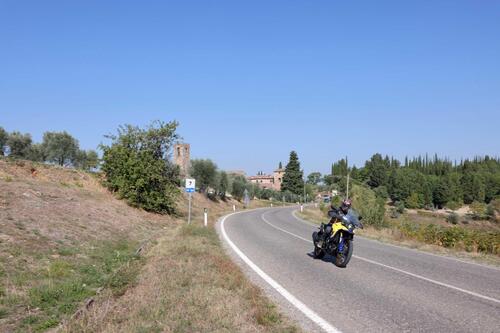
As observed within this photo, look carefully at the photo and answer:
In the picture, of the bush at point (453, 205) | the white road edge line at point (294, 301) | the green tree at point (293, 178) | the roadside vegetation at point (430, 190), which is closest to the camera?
the white road edge line at point (294, 301)

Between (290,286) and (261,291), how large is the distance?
0.94 metres

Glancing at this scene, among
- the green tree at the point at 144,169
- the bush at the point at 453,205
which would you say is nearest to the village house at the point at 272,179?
the bush at the point at 453,205

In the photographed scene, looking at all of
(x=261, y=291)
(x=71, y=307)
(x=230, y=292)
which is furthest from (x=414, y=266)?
(x=71, y=307)

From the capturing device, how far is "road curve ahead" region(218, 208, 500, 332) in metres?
6.39

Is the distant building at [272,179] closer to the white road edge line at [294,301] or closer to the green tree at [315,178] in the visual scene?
the green tree at [315,178]

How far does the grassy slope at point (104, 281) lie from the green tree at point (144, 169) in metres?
11.1

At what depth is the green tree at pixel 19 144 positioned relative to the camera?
2077 inches

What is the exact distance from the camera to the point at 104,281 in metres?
9.47

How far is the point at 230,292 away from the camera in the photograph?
763 cm

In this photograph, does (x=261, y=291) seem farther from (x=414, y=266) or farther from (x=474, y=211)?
(x=474, y=211)

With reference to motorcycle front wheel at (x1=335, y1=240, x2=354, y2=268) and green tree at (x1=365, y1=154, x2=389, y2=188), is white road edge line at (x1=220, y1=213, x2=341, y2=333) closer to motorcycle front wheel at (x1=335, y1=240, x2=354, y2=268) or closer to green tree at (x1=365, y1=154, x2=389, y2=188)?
motorcycle front wheel at (x1=335, y1=240, x2=354, y2=268)

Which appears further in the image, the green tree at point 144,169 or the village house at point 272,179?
the village house at point 272,179

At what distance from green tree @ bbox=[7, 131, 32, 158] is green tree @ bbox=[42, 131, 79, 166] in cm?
226

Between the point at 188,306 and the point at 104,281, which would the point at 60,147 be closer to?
the point at 104,281
